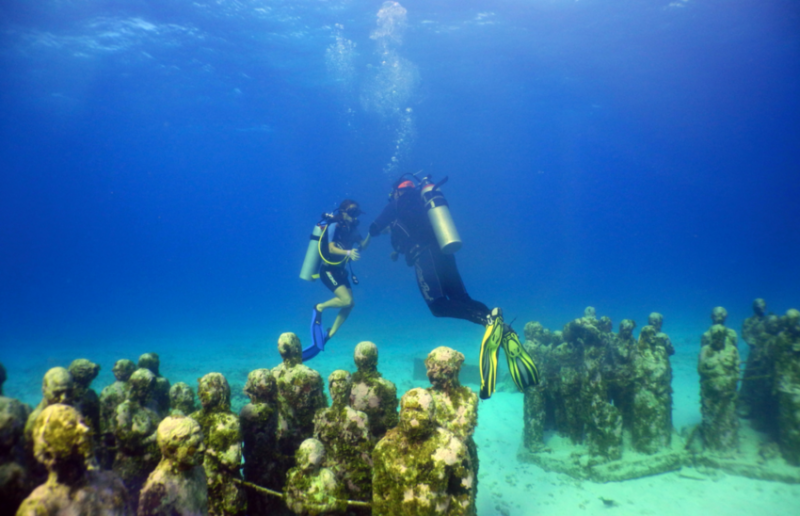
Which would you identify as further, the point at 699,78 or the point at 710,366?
the point at 699,78

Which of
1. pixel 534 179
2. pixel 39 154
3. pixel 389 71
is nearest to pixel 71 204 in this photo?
pixel 39 154

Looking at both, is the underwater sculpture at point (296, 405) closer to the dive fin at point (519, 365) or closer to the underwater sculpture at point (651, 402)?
the dive fin at point (519, 365)

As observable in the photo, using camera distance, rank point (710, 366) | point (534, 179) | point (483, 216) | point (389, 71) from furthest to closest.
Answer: point (483, 216) → point (534, 179) → point (389, 71) → point (710, 366)

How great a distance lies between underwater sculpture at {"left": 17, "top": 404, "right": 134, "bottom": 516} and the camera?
4.83ft

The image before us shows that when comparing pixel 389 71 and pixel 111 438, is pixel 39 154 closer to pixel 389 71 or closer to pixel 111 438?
pixel 389 71

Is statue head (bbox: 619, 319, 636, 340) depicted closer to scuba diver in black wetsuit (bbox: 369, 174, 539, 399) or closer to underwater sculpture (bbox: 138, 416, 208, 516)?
scuba diver in black wetsuit (bbox: 369, 174, 539, 399)

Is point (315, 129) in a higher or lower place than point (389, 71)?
higher

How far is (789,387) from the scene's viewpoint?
5406mm

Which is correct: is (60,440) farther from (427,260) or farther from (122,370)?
(427,260)

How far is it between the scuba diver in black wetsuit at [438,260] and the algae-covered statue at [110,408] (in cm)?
388

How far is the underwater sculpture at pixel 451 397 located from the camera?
114 inches

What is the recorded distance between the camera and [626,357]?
6.00 metres

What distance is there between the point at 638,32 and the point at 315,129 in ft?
126

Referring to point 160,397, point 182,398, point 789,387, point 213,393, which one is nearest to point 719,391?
point 789,387
